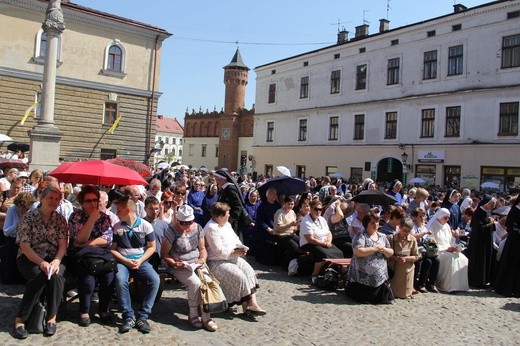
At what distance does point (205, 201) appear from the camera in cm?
1125

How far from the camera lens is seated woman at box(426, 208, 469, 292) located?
9.29 metres

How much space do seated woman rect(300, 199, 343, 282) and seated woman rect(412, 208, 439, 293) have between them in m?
1.49

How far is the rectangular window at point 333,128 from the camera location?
124 ft

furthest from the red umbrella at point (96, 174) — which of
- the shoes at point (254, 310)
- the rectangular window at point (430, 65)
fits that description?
the rectangular window at point (430, 65)

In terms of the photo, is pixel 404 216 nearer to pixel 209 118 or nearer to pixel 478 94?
pixel 478 94

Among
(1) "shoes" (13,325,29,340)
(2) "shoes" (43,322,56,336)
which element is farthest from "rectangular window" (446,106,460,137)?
(1) "shoes" (13,325,29,340)

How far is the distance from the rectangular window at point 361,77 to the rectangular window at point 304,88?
5686 mm

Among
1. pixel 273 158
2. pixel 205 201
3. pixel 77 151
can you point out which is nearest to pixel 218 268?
pixel 205 201

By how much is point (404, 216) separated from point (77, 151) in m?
25.1

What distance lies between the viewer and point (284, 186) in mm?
11172

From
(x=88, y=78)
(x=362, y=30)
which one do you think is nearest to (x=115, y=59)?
(x=88, y=78)

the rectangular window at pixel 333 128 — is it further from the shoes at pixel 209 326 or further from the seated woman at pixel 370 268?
the shoes at pixel 209 326

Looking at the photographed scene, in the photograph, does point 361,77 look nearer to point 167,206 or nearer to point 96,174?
point 167,206

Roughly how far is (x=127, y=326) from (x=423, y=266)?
5760 mm
